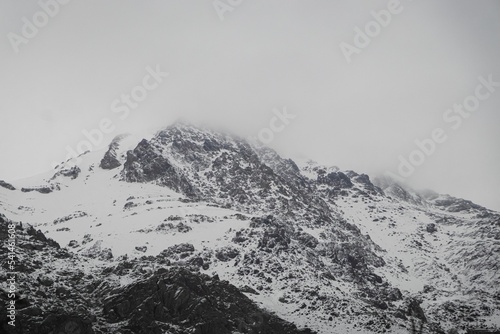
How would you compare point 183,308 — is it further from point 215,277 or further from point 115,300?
point 215,277

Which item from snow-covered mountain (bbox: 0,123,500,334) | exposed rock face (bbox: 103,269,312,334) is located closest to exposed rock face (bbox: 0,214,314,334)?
exposed rock face (bbox: 103,269,312,334)

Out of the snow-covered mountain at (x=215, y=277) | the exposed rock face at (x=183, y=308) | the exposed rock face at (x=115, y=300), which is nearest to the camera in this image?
the exposed rock face at (x=115, y=300)

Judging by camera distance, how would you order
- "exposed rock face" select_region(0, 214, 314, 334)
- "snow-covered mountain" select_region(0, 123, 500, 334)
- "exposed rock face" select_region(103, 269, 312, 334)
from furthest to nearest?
1. "snow-covered mountain" select_region(0, 123, 500, 334)
2. "exposed rock face" select_region(103, 269, 312, 334)
3. "exposed rock face" select_region(0, 214, 314, 334)

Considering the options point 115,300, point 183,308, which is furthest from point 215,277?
point 115,300

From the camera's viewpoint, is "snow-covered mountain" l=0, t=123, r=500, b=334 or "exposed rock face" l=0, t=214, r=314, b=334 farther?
"snow-covered mountain" l=0, t=123, r=500, b=334

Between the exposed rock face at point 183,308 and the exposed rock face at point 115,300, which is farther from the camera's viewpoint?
the exposed rock face at point 183,308

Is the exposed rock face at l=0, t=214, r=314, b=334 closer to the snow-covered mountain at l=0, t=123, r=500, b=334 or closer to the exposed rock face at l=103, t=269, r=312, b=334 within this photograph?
the exposed rock face at l=103, t=269, r=312, b=334

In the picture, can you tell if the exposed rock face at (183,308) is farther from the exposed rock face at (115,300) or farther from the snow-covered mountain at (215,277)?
the snow-covered mountain at (215,277)

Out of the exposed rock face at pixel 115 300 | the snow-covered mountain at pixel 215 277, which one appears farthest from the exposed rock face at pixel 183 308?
the snow-covered mountain at pixel 215 277

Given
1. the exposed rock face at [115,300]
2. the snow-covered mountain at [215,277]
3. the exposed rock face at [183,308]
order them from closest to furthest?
1. the exposed rock face at [115,300]
2. the exposed rock face at [183,308]
3. the snow-covered mountain at [215,277]

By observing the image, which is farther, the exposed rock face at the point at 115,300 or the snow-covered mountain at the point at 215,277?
the snow-covered mountain at the point at 215,277

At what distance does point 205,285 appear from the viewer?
123438 millimetres

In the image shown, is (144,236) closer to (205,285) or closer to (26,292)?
(205,285)

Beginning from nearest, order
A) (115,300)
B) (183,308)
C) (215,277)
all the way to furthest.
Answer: (115,300) < (183,308) < (215,277)
